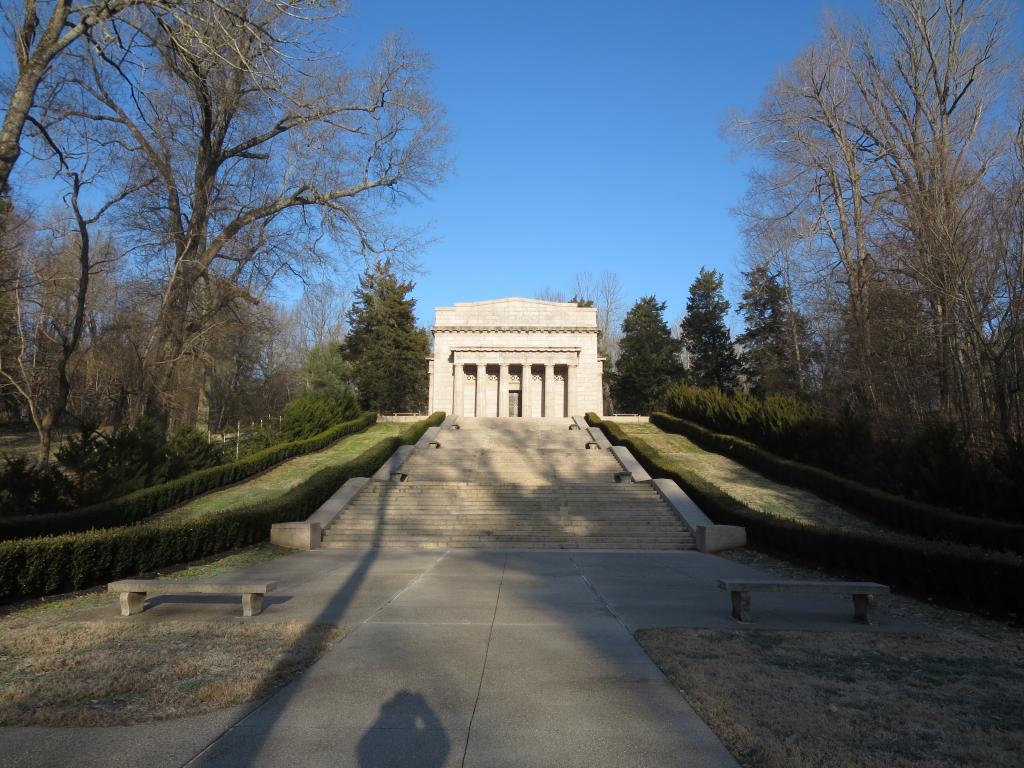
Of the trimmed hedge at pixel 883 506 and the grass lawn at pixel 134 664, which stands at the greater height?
the trimmed hedge at pixel 883 506

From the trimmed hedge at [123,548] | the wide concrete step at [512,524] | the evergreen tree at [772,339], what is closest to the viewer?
the trimmed hedge at [123,548]

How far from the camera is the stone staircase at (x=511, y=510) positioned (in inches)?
610

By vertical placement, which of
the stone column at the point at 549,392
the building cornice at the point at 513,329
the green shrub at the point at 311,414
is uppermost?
the building cornice at the point at 513,329

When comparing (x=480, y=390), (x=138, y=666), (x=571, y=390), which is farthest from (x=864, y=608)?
(x=480, y=390)

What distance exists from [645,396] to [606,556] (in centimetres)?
4214

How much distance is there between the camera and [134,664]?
5.64m

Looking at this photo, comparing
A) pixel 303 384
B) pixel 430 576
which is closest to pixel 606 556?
pixel 430 576

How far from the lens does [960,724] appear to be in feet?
14.7

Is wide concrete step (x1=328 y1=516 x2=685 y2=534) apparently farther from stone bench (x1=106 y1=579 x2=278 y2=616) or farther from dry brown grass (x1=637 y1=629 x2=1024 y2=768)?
dry brown grass (x1=637 y1=629 x2=1024 y2=768)

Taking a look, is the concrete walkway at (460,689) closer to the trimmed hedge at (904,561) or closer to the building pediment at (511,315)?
the trimmed hedge at (904,561)

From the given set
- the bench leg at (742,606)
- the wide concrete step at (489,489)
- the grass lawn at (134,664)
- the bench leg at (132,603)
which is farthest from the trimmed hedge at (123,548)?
the bench leg at (742,606)

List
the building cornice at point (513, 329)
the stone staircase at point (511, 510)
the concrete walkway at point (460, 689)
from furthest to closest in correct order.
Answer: the building cornice at point (513, 329) → the stone staircase at point (511, 510) → the concrete walkway at point (460, 689)

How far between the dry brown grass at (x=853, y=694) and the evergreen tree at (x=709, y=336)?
47.3m

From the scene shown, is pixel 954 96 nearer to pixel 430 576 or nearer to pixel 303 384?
→ pixel 430 576
